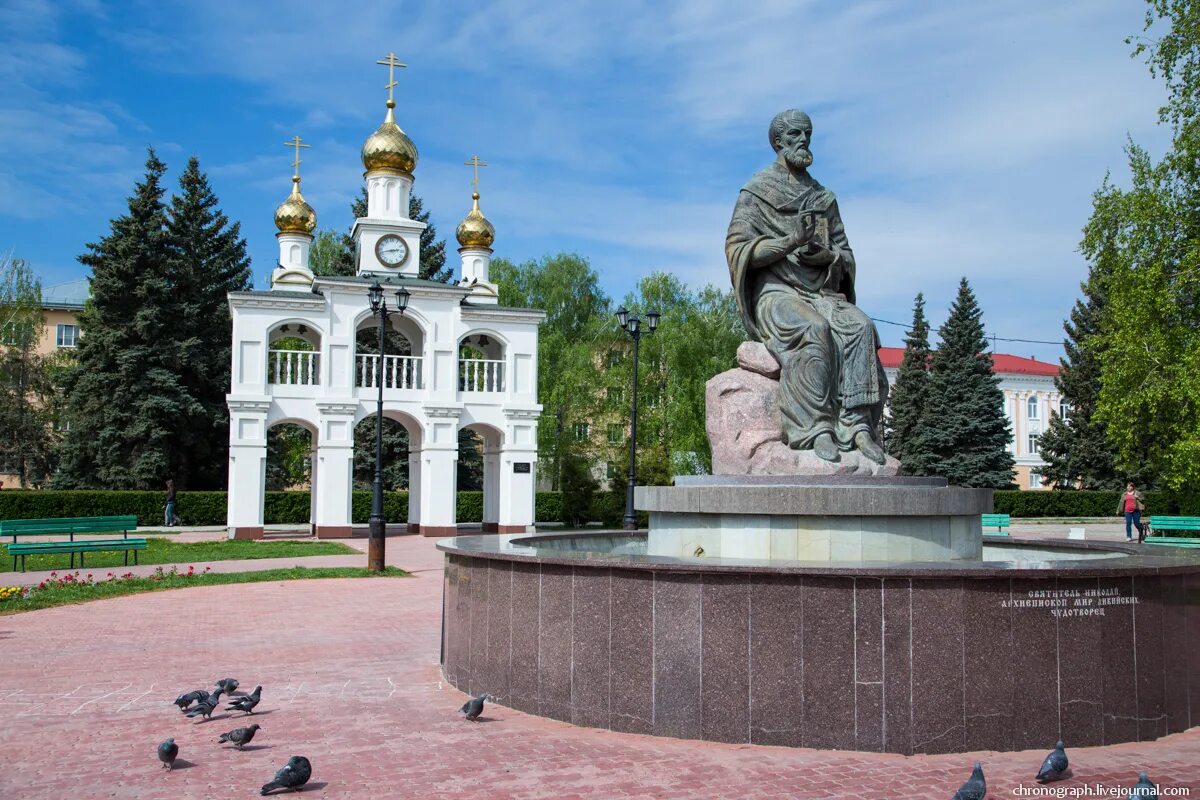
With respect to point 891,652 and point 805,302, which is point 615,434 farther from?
point 891,652

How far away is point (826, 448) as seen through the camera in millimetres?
8188

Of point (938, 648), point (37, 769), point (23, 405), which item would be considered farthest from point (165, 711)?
point (23, 405)

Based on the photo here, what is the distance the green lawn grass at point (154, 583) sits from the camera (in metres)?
13.5

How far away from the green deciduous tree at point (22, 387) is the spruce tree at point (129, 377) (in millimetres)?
8716

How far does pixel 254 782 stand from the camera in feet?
17.7

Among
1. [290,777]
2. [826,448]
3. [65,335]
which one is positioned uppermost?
[65,335]

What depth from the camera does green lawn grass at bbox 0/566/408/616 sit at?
44.2 ft

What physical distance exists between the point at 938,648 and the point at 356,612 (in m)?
8.59

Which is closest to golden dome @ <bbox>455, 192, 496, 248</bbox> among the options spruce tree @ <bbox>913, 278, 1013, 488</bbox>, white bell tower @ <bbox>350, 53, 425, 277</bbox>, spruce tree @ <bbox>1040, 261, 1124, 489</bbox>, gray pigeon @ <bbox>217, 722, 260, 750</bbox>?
white bell tower @ <bbox>350, 53, 425, 277</bbox>

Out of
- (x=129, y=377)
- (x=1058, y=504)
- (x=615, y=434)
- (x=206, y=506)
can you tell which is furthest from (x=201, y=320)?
(x=1058, y=504)

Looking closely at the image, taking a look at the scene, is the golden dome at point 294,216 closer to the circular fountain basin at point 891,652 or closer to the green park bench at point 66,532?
the green park bench at point 66,532

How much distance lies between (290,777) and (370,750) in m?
0.95

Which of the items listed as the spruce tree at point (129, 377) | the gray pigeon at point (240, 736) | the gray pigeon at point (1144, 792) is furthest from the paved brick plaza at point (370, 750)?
the spruce tree at point (129, 377)

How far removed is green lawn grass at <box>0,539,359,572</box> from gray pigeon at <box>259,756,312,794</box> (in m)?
15.3
